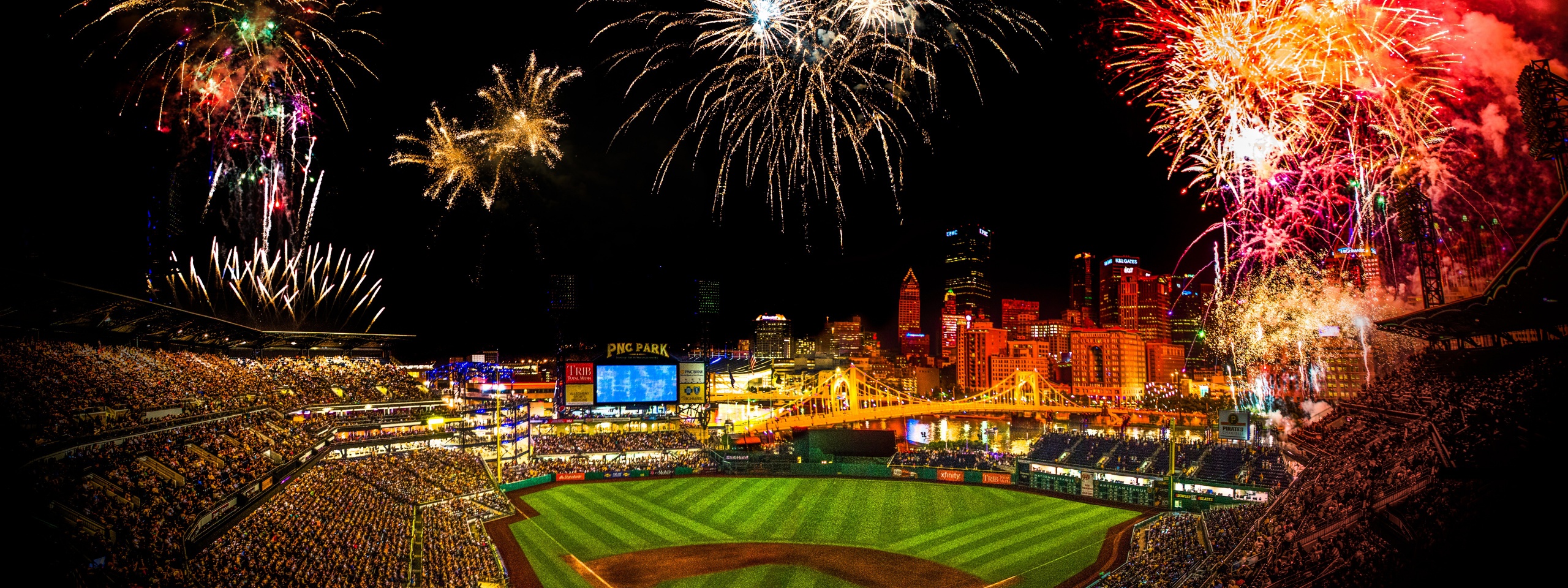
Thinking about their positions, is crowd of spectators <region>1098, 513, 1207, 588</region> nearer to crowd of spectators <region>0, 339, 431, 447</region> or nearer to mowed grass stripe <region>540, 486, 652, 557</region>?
mowed grass stripe <region>540, 486, 652, 557</region>

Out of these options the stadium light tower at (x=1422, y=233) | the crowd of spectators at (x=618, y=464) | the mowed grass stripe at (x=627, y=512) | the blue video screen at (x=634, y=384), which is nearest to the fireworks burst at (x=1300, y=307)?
the stadium light tower at (x=1422, y=233)

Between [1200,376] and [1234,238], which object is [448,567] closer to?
[1234,238]

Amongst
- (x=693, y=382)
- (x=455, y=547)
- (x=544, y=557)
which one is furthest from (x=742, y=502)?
(x=693, y=382)

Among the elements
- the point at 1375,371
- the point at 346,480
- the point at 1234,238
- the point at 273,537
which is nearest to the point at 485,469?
the point at 346,480

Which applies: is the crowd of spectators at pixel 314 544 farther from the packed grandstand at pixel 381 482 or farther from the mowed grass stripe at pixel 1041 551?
the mowed grass stripe at pixel 1041 551

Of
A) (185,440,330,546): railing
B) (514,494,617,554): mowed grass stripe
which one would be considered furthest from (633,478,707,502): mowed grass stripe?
(185,440,330,546): railing

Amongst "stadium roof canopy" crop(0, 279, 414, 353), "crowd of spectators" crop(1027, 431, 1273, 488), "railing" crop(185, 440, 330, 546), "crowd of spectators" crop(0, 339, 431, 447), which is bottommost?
"crowd of spectators" crop(1027, 431, 1273, 488)

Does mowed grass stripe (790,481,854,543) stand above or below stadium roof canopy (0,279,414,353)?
below
